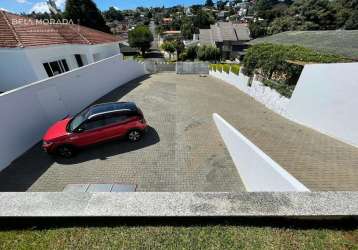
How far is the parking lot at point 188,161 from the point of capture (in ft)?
20.0

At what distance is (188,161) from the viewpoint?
7609 millimetres

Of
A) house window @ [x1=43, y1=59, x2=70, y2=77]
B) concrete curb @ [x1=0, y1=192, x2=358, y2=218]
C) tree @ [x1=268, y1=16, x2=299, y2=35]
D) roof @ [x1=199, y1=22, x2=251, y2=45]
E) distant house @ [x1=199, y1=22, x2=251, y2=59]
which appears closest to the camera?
concrete curb @ [x1=0, y1=192, x2=358, y2=218]

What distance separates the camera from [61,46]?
49.0 feet

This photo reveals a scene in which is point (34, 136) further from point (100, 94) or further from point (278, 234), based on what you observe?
point (278, 234)

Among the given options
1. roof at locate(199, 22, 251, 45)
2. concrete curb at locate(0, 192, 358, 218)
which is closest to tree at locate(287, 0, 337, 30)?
roof at locate(199, 22, 251, 45)

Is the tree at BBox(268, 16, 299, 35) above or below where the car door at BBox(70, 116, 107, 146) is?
above

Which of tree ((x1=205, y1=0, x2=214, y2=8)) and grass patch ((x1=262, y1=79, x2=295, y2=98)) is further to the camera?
tree ((x1=205, y1=0, x2=214, y2=8))

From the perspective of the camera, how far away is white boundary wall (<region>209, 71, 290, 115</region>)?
430 inches

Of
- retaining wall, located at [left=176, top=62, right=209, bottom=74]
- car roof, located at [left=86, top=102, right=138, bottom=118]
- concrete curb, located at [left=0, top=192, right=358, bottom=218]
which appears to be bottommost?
retaining wall, located at [left=176, top=62, right=209, bottom=74]

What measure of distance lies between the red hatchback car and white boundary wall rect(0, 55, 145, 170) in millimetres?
1275

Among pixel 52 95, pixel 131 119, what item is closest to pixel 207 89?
pixel 131 119

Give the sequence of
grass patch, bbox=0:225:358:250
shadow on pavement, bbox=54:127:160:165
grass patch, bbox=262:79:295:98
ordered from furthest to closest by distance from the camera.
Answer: grass patch, bbox=262:79:295:98 < shadow on pavement, bbox=54:127:160:165 < grass patch, bbox=0:225:358:250

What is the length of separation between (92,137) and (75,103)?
5146mm

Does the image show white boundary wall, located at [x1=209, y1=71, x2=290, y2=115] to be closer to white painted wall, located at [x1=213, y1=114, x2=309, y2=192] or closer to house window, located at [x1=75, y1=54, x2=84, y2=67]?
white painted wall, located at [x1=213, y1=114, x2=309, y2=192]
